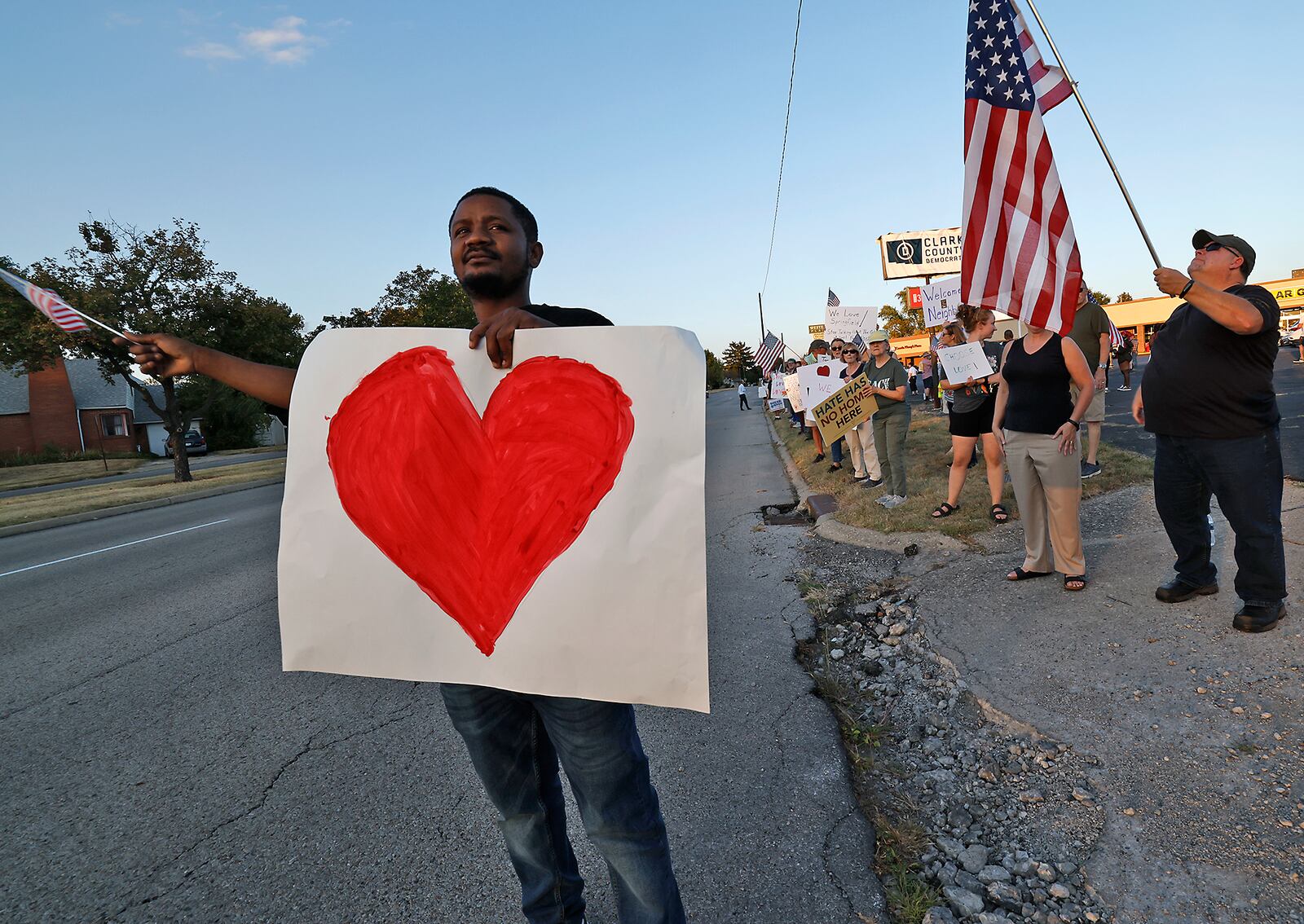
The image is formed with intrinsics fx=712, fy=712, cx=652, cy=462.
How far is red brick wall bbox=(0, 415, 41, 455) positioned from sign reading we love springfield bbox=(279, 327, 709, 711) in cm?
5636

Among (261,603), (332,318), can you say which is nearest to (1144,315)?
(332,318)

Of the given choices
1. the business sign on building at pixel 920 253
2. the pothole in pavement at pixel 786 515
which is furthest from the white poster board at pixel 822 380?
the business sign on building at pixel 920 253

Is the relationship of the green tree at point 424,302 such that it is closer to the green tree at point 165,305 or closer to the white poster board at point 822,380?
the green tree at point 165,305

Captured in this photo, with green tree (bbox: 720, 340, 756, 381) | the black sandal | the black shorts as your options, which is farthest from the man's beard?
green tree (bbox: 720, 340, 756, 381)

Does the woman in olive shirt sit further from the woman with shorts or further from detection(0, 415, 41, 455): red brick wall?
detection(0, 415, 41, 455): red brick wall

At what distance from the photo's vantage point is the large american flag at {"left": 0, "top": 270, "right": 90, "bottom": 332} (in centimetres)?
225

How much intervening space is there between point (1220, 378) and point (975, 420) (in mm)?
2800

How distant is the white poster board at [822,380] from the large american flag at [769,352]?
12.0 meters

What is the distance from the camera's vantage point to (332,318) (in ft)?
119

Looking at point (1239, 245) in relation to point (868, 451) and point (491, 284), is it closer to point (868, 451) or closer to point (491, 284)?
point (491, 284)

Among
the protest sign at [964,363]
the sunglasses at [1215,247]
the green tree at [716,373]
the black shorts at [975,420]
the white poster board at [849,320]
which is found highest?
the green tree at [716,373]

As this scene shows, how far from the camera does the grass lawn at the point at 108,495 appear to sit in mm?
14609

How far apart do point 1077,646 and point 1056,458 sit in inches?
47.2

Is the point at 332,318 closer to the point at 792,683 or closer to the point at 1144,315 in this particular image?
the point at 792,683
